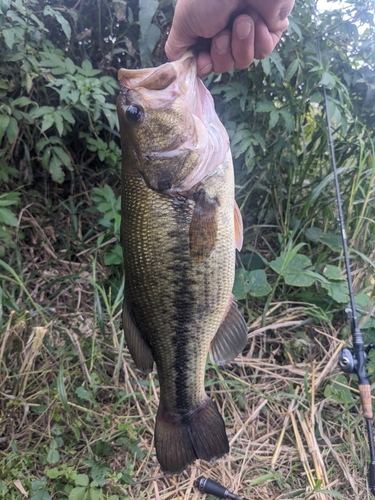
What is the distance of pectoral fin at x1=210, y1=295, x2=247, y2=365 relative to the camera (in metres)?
1.55

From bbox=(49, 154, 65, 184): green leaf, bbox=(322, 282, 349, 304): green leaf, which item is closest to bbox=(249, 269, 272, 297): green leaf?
bbox=(322, 282, 349, 304): green leaf

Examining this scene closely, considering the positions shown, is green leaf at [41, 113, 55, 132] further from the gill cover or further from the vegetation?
the gill cover

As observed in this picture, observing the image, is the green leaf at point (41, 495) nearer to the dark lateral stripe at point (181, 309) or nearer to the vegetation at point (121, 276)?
the vegetation at point (121, 276)

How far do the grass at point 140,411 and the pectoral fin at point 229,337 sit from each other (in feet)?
2.57

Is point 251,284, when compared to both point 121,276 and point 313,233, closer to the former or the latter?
point 313,233

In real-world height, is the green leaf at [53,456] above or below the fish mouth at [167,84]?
below

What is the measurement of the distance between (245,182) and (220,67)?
5.19ft

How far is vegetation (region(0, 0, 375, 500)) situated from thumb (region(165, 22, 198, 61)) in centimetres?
86

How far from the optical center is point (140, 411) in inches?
87.1

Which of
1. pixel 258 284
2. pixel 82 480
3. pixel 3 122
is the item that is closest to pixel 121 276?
pixel 258 284

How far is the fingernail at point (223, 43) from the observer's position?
142 cm

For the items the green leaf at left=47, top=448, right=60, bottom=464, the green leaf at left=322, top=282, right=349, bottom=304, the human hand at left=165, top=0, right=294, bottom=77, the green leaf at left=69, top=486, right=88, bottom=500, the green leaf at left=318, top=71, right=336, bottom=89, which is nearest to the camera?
the human hand at left=165, top=0, right=294, bottom=77

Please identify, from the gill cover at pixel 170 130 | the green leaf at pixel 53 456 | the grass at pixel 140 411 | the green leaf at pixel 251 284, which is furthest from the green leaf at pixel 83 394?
the gill cover at pixel 170 130

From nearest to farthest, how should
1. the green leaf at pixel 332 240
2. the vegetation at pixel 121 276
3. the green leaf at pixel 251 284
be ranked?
the vegetation at pixel 121 276 < the green leaf at pixel 251 284 < the green leaf at pixel 332 240
